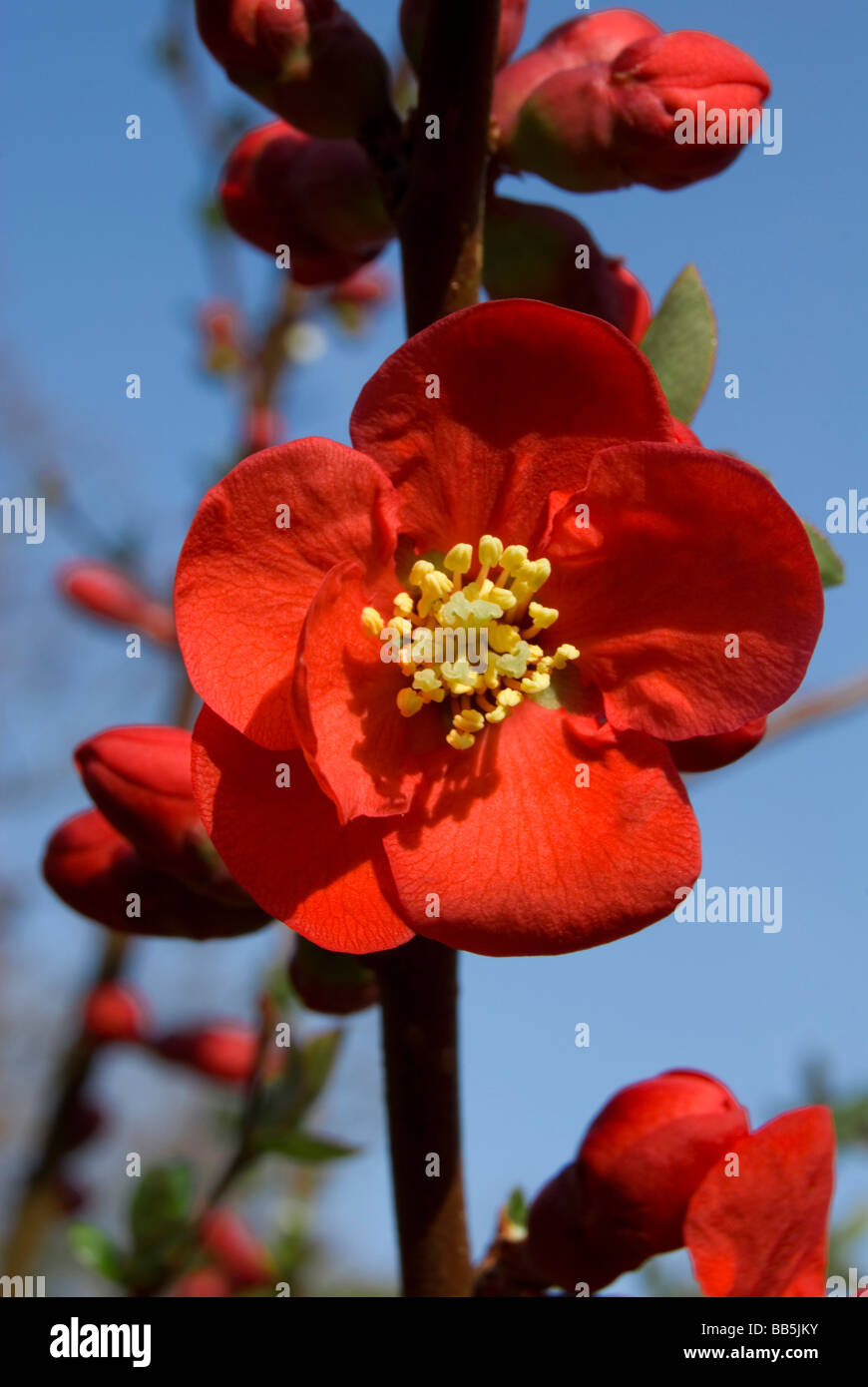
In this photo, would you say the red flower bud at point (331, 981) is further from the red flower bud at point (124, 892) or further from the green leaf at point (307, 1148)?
the green leaf at point (307, 1148)

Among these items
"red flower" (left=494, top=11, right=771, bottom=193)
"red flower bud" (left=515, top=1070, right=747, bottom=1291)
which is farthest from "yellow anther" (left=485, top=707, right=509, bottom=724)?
"red flower" (left=494, top=11, right=771, bottom=193)

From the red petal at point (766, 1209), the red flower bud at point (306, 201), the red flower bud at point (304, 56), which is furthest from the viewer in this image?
the red flower bud at point (306, 201)

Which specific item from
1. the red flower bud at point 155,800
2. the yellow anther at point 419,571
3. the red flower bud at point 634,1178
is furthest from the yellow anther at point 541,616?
the red flower bud at point 634,1178

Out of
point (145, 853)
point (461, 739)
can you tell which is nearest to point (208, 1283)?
point (145, 853)

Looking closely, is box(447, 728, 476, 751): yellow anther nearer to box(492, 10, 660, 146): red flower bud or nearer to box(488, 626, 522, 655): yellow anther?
box(488, 626, 522, 655): yellow anther

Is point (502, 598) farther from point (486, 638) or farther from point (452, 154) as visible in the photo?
point (452, 154)
